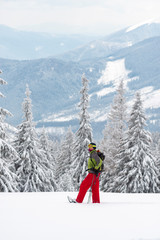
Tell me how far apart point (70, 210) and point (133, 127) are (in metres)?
17.8

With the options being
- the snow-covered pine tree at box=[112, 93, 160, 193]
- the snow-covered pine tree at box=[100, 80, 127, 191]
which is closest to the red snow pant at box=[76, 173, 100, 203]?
the snow-covered pine tree at box=[112, 93, 160, 193]

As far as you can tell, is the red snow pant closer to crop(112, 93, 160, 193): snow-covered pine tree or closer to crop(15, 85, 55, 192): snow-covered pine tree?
crop(112, 93, 160, 193): snow-covered pine tree

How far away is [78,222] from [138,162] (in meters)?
18.2

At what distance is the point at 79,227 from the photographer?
22.3 ft

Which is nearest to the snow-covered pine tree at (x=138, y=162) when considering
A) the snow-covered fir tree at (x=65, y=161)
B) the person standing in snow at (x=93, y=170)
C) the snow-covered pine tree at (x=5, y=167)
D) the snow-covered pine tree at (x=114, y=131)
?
the snow-covered pine tree at (x=114, y=131)

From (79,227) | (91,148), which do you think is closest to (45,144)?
(91,148)

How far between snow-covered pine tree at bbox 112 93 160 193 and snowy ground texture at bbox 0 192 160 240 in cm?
1573

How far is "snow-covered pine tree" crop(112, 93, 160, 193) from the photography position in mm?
24516

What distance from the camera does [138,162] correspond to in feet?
81.3

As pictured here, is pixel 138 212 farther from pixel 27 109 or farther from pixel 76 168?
pixel 76 168

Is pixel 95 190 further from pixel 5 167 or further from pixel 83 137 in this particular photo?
pixel 83 137

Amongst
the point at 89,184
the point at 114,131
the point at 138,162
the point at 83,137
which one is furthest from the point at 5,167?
Result: the point at 114,131

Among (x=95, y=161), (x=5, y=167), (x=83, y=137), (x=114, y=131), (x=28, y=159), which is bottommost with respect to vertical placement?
(x=5, y=167)

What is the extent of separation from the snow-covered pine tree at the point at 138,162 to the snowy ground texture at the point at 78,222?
51.6 feet
